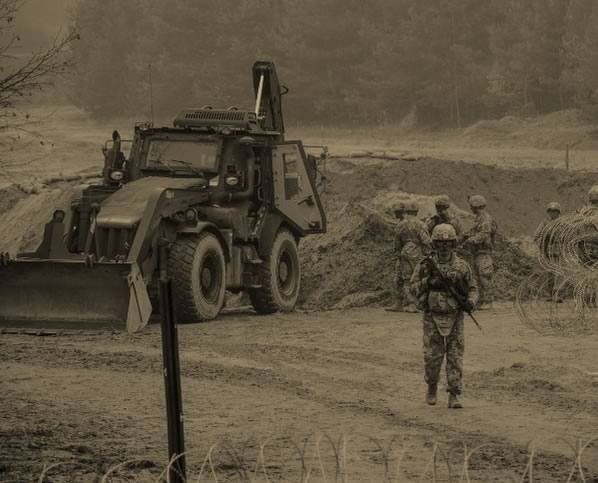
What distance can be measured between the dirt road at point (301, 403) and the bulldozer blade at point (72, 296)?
1.20 feet

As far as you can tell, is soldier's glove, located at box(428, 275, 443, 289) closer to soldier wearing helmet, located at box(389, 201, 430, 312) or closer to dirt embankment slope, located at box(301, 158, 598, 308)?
soldier wearing helmet, located at box(389, 201, 430, 312)

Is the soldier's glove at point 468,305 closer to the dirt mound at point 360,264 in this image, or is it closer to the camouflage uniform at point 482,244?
the camouflage uniform at point 482,244

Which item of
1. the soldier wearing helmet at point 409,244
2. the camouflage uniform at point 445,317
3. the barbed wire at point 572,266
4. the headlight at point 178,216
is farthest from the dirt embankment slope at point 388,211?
the camouflage uniform at point 445,317

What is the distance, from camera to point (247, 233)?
2030 cm

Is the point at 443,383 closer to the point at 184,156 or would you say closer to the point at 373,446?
the point at 373,446

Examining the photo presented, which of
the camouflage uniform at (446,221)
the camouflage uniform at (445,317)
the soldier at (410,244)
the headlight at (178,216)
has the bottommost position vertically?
the camouflage uniform at (445,317)

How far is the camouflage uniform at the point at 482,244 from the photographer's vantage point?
2003cm

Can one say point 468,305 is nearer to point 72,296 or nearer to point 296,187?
point 72,296

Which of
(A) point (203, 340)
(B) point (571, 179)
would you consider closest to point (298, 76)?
(B) point (571, 179)

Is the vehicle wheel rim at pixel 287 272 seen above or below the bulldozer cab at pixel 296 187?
below

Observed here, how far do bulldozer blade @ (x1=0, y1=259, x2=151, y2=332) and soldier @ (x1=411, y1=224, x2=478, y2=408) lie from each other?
198 inches

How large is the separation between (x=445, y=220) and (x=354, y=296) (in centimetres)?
309

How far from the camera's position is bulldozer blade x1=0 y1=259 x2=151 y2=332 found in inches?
679

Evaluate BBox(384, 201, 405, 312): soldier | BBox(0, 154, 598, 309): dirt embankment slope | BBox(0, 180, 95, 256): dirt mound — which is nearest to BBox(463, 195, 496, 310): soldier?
BBox(384, 201, 405, 312): soldier
